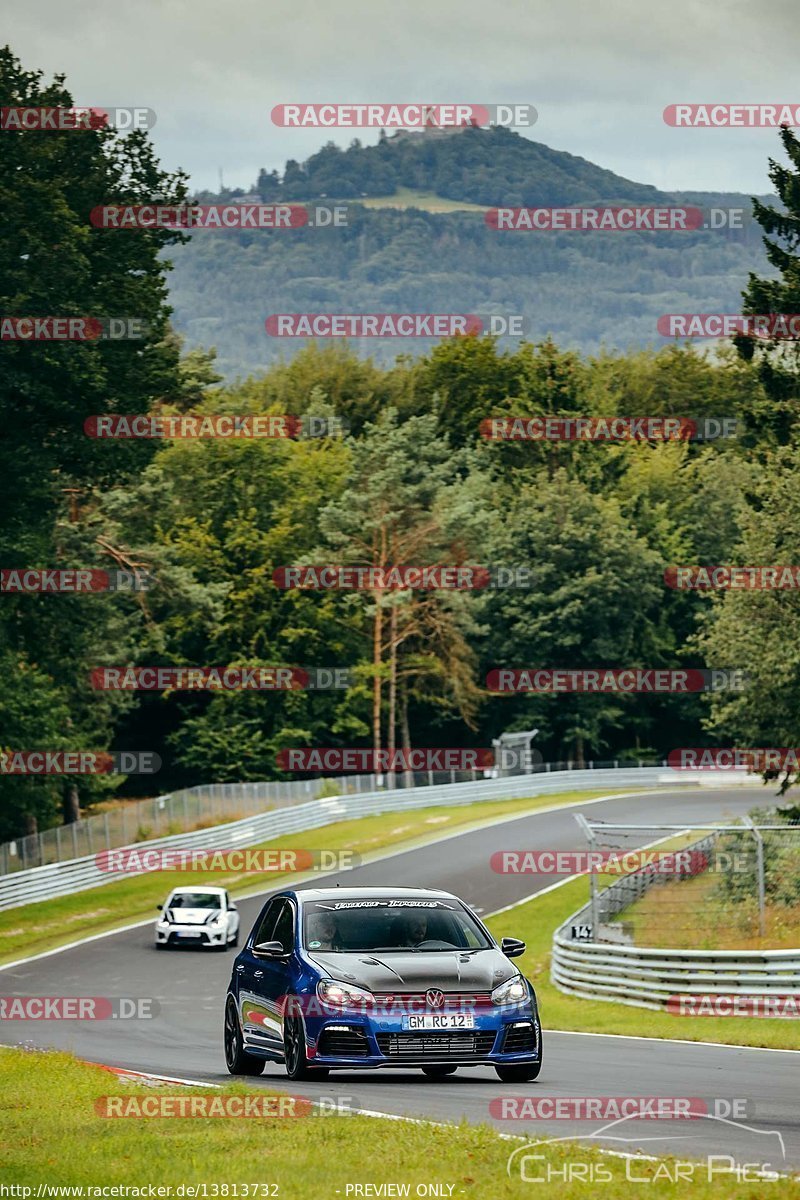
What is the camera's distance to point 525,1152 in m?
9.93

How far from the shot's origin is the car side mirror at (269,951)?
589 inches

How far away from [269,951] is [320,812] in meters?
51.3

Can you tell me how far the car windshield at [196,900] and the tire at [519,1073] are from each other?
91.4 feet

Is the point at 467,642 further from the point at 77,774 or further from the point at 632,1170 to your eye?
the point at 632,1170

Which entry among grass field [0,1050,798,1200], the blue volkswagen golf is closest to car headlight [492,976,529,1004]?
the blue volkswagen golf

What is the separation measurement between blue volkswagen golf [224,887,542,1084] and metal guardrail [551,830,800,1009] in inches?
364

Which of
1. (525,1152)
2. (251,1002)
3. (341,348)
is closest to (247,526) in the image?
(341,348)

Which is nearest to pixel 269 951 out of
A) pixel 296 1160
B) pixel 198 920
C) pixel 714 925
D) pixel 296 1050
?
pixel 296 1050

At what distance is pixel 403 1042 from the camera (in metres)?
13.7

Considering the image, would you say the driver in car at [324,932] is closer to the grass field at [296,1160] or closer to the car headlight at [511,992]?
the car headlight at [511,992]

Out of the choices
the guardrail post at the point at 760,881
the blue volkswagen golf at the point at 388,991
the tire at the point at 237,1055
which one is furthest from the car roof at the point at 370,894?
the guardrail post at the point at 760,881

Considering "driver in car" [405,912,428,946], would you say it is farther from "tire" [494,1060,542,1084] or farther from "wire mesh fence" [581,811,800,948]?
"wire mesh fence" [581,811,800,948]

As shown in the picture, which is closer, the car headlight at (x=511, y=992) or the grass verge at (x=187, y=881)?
the car headlight at (x=511, y=992)

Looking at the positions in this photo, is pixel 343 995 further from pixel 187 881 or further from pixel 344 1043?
pixel 187 881
